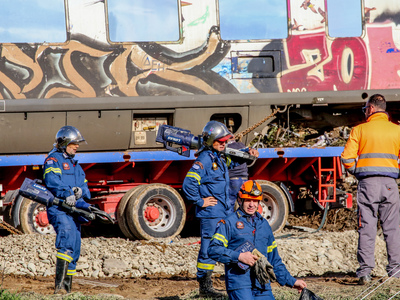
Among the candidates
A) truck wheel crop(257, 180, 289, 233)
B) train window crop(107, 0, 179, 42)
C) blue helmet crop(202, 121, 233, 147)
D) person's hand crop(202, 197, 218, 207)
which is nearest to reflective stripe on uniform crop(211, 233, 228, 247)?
person's hand crop(202, 197, 218, 207)

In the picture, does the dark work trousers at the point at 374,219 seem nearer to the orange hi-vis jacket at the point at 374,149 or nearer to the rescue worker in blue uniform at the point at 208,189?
the orange hi-vis jacket at the point at 374,149

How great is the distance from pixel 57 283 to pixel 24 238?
2968 millimetres

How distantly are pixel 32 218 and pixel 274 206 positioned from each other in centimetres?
410

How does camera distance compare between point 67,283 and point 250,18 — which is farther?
point 250,18

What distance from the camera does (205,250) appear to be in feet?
23.4

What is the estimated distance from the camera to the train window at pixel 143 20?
10.8m

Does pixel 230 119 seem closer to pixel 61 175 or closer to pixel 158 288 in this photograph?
pixel 158 288

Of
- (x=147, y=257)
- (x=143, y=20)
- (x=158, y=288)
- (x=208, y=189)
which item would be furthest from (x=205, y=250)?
(x=143, y=20)

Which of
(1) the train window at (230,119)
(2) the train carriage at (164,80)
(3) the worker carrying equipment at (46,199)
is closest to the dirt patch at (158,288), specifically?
(3) the worker carrying equipment at (46,199)

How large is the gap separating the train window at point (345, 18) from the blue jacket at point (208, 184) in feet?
16.5

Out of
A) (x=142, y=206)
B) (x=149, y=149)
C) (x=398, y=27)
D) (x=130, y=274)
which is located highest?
(x=398, y=27)

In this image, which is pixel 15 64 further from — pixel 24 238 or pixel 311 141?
pixel 311 141

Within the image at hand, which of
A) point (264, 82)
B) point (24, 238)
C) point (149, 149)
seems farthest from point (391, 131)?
point (24, 238)

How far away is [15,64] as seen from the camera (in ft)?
34.1
